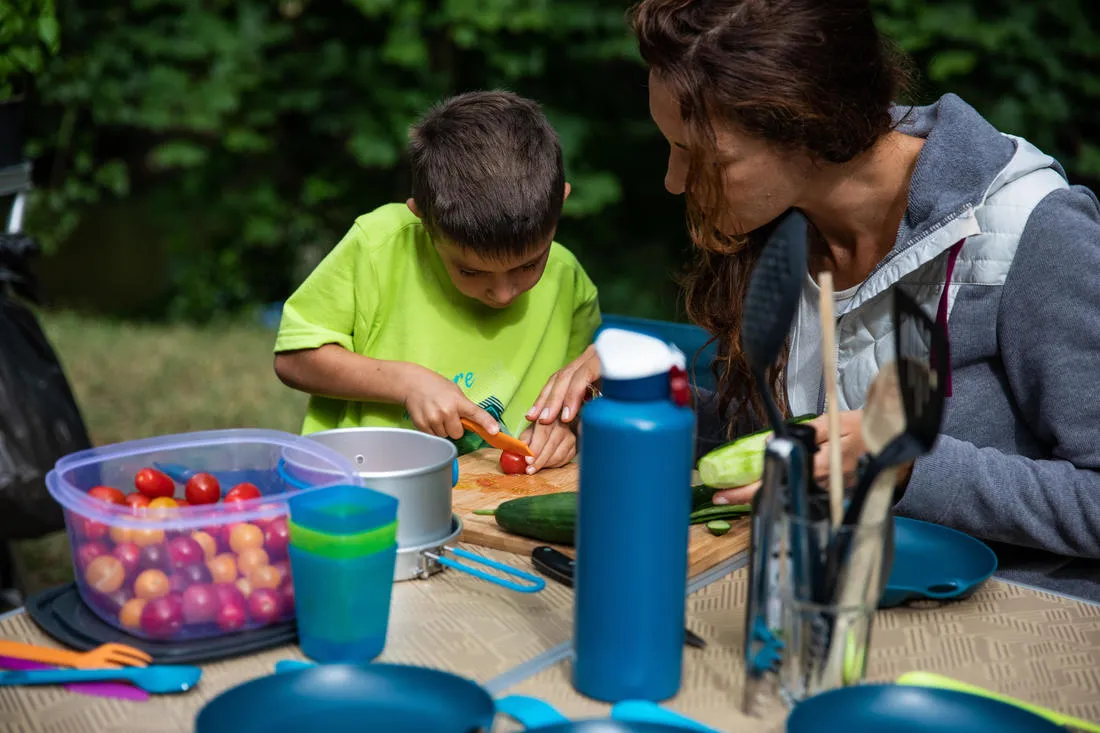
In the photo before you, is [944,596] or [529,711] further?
[944,596]

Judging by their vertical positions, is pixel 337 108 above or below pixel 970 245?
above

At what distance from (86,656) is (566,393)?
3.37 ft

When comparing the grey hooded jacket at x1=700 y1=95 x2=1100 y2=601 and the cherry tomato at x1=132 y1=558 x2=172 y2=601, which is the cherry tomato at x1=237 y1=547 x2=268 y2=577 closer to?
the cherry tomato at x1=132 y1=558 x2=172 y2=601

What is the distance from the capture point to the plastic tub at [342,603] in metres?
1.18

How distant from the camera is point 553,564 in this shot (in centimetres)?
145

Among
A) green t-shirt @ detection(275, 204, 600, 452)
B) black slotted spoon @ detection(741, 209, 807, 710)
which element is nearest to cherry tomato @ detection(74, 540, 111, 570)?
black slotted spoon @ detection(741, 209, 807, 710)

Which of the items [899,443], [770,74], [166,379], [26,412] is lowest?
[166,379]

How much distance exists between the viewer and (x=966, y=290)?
1.76 metres

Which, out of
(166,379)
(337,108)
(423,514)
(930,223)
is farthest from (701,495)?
(337,108)

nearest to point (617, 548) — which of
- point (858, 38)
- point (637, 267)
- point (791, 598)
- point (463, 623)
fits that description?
point (791, 598)

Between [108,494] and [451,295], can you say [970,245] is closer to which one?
[451,295]

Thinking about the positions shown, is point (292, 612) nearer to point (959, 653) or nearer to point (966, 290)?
point (959, 653)

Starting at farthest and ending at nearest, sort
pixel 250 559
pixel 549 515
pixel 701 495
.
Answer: pixel 701 495 < pixel 549 515 < pixel 250 559

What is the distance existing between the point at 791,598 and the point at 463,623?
417mm
